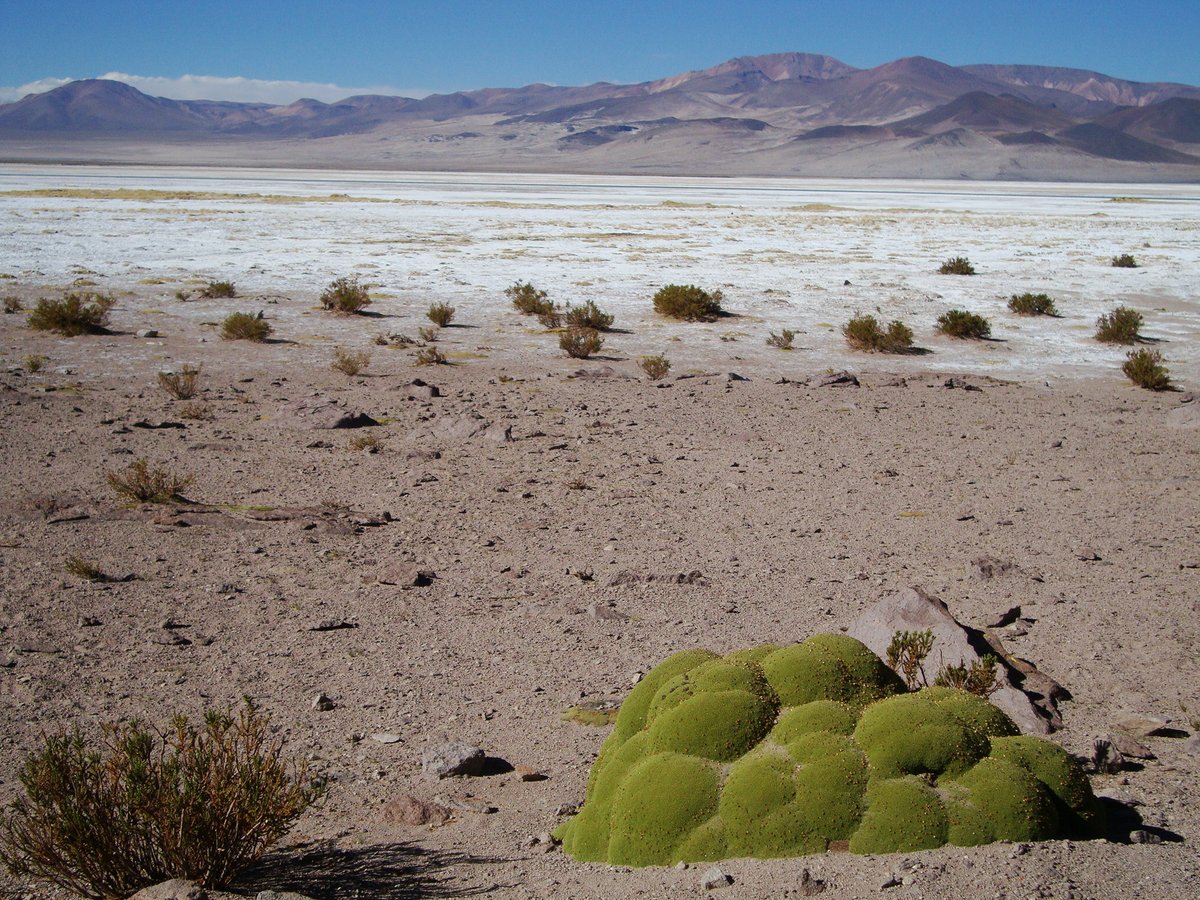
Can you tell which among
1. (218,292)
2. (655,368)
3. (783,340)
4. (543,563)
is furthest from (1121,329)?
(218,292)

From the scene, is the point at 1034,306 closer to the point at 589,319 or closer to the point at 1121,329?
the point at 1121,329

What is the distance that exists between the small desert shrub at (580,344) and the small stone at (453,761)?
1057 cm

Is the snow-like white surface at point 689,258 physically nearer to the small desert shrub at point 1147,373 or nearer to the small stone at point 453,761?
the small desert shrub at point 1147,373

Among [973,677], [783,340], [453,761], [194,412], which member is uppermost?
[783,340]

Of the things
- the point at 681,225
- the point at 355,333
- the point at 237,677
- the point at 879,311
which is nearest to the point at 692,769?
the point at 237,677

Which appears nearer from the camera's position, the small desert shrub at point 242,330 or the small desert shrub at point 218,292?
the small desert shrub at point 242,330

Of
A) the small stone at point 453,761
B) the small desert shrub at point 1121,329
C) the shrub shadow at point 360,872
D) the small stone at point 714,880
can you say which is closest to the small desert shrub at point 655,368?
the small desert shrub at point 1121,329

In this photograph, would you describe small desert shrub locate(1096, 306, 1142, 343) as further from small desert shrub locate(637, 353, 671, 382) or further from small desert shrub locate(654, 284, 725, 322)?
small desert shrub locate(637, 353, 671, 382)

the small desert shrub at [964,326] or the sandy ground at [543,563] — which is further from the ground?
the small desert shrub at [964,326]

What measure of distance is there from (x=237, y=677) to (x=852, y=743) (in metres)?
3.44

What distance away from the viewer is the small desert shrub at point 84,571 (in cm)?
677

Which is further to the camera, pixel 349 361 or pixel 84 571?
pixel 349 361

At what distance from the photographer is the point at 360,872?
396 cm

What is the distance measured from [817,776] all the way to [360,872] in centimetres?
169
